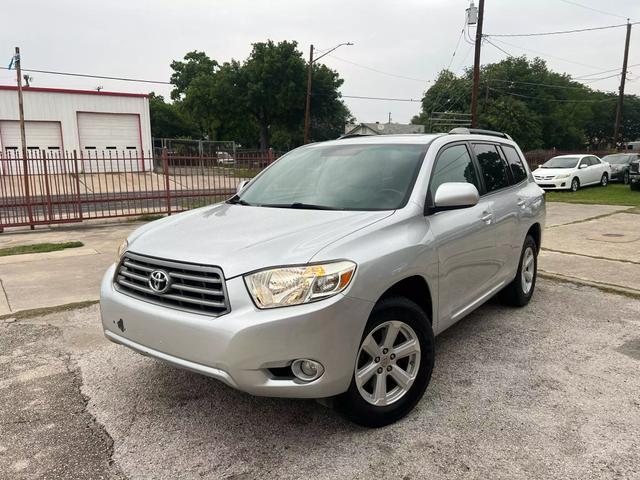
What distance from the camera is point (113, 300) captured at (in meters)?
3.03

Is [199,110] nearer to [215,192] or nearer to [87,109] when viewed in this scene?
[87,109]

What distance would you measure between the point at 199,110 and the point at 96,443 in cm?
4496

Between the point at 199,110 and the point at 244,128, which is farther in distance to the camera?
the point at 244,128

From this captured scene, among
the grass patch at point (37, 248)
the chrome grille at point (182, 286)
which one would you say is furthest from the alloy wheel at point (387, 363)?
the grass patch at point (37, 248)

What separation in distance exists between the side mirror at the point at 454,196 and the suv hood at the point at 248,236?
13.2 inches

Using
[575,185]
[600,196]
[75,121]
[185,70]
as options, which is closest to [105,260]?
[600,196]

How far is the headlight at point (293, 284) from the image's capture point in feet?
8.15

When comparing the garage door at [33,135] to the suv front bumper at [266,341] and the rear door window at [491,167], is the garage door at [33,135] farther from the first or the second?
the suv front bumper at [266,341]

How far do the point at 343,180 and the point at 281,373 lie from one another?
5.42 ft

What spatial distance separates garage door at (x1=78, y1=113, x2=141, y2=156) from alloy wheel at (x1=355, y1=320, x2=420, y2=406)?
28.2 metres

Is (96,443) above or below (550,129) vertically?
below

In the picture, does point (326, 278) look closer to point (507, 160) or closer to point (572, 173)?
point (507, 160)

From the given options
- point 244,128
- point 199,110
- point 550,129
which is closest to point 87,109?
point 199,110

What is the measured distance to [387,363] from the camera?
2.91m
